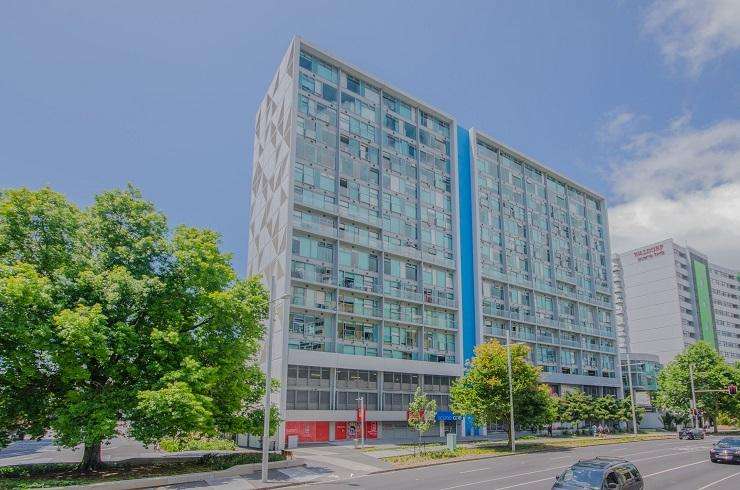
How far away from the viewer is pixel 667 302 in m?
132

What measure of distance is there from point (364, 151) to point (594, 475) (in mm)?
48768

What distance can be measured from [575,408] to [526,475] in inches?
1730

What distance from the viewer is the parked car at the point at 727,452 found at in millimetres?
30969

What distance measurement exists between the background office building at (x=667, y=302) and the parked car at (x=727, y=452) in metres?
106

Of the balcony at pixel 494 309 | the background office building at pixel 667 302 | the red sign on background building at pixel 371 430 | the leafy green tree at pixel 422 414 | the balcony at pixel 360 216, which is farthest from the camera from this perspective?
the background office building at pixel 667 302

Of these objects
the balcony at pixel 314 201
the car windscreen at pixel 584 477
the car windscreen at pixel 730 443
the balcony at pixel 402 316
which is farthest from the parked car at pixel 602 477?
the balcony at pixel 314 201

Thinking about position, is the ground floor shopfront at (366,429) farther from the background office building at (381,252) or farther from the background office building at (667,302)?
the background office building at (667,302)

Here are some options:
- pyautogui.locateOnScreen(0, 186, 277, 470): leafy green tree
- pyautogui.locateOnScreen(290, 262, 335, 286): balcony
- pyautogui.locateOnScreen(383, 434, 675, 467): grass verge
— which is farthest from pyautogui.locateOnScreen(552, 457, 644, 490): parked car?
pyautogui.locateOnScreen(290, 262, 335, 286): balcony

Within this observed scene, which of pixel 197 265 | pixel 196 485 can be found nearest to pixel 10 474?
pixel 196 485

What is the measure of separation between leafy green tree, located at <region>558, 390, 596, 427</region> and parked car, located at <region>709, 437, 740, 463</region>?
33.5m

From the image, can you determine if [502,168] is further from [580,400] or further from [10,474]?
[10,474]

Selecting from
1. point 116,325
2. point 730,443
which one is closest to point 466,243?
point 730,443

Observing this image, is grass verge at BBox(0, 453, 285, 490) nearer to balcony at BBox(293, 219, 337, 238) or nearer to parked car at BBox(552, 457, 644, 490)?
parked car at BBox(552, 457, 644, 490)

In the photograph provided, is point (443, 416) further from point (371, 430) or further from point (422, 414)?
point (422, 414)
